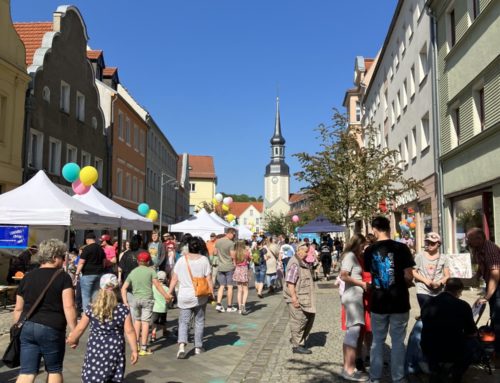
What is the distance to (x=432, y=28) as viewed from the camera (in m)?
18.9

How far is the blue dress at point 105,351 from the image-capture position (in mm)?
4801

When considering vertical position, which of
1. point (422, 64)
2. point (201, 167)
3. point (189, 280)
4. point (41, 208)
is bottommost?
point (189, 280)

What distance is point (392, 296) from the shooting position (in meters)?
5.70

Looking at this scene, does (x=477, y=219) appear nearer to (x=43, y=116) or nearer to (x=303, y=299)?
(x=303, y=299)

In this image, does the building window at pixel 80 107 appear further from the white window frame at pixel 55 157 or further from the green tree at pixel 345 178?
the green tree at pixel 345 178

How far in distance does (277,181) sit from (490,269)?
128 metres

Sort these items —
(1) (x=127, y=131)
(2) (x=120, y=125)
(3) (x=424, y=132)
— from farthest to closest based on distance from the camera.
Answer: (1) (x=127, y=131), (2) (x=120, y=125), (3) (x=424, y=132)

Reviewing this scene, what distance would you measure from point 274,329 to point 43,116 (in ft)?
48.7

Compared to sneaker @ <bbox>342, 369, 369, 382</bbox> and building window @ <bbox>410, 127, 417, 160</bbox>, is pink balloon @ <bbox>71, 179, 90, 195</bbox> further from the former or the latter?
building window @ <bbox>410, 127, 417, 160</bbox>

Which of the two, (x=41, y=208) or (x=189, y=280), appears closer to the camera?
(x=189, y=280)

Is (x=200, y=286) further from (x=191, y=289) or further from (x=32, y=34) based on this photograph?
(x=32, y=34)

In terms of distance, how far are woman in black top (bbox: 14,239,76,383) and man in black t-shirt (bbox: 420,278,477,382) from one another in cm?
359

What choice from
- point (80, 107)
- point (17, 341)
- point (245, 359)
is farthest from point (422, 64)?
point (17, 341)

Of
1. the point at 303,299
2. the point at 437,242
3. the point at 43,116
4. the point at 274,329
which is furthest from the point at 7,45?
the point at 437,242
